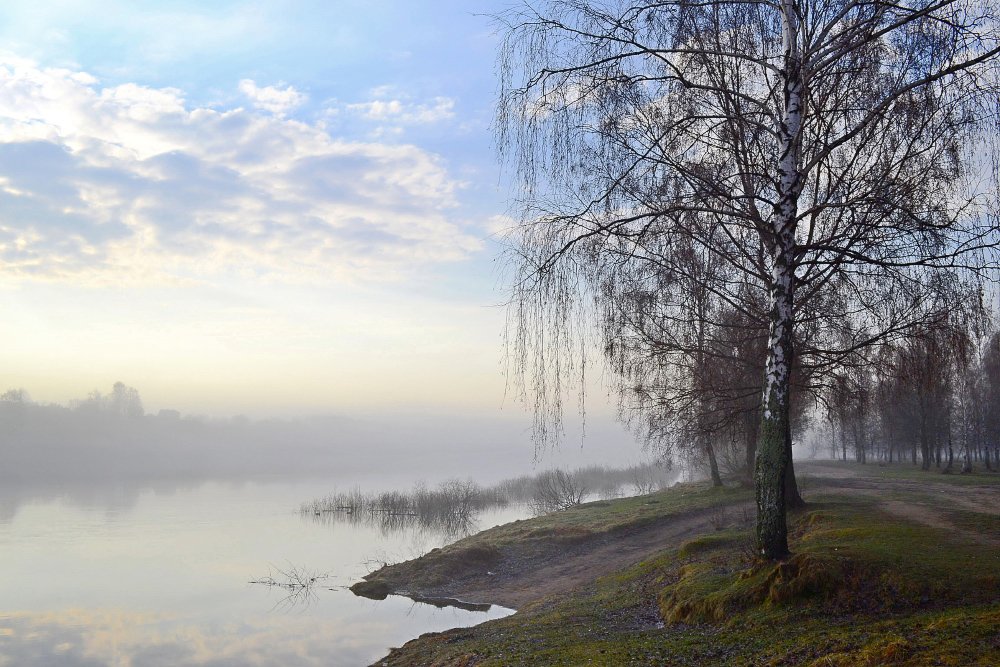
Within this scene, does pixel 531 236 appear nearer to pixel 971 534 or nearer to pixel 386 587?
pixel 971 534

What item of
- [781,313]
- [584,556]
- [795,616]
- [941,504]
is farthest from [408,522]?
[781,313]

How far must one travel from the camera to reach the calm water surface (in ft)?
55.2

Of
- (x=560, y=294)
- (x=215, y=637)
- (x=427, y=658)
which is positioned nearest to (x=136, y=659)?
(x=215, y=637)

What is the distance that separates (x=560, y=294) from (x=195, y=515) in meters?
46.8

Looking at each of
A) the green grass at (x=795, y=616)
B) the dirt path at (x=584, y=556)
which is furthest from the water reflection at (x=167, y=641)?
the dirt path at (x=584, y=556)

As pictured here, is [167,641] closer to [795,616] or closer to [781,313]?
[795,616]

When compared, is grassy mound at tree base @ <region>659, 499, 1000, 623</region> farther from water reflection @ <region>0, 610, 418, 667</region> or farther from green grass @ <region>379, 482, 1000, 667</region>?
water reflection @ <region>0, 610, 418, 667</region>

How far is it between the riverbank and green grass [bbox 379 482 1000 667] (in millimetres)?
24

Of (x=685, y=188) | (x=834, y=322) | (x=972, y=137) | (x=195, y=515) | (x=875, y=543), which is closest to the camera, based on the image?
(x=972, y=137)

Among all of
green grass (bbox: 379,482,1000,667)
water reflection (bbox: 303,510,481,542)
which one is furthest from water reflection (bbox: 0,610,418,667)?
water reflection (bbox: 303,510,481,542)

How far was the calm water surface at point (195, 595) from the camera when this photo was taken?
16812mm

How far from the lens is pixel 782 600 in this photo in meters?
9.36

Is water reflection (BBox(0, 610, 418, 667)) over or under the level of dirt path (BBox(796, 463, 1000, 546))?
under

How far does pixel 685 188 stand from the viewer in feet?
33.5
